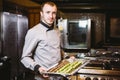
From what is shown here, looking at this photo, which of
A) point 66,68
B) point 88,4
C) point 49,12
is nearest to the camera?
point 66,68

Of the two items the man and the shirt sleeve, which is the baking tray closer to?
the man

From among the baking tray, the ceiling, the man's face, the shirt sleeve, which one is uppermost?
the ceiling

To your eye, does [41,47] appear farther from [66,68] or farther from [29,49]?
[66,68]

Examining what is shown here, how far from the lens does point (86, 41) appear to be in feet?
15.5

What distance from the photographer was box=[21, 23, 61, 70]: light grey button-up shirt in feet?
7.08

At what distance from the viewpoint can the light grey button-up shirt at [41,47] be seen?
2.16 metres

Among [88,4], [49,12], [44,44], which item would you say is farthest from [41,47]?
[88,4]

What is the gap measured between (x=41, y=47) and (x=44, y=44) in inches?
1.5

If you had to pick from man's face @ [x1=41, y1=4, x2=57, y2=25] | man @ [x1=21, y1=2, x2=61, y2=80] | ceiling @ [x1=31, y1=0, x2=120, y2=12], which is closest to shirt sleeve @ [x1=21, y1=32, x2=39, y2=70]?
man @ [x1=21, y1=2, x2=61, y2=80]

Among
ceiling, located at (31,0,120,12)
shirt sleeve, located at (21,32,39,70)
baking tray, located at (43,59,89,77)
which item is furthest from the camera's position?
ceiling, located at (31,0,120,12)

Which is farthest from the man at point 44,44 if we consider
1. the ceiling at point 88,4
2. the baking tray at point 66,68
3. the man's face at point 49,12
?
the ceiling at point 88,4

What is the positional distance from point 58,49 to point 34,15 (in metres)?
5.16

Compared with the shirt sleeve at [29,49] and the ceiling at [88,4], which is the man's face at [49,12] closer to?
the shirt sleeve at [29,49]

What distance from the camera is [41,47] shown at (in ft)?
7.17
